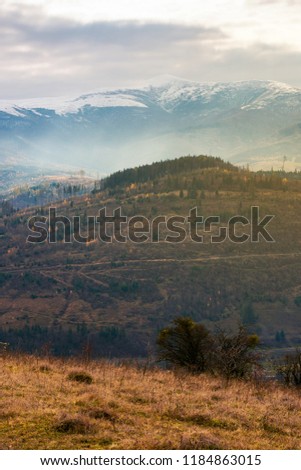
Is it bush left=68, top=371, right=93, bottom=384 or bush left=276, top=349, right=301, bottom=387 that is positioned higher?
bush left=68, top=371, right=93, bottom=384

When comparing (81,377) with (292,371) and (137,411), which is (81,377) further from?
(292,371)

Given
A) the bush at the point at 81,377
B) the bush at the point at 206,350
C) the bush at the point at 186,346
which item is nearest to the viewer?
the bush at the point at 81,377

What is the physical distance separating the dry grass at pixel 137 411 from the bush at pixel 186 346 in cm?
558

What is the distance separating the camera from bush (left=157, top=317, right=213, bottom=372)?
103 ft

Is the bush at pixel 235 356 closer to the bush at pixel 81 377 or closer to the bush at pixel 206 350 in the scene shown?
the bush at pixel 206 350

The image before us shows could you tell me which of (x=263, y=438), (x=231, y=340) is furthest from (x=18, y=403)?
(x=231, y=340)

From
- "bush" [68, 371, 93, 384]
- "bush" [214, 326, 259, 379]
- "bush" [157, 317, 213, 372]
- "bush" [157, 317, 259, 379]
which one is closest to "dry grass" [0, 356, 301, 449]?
"bush" [68, 371, 93, 384]

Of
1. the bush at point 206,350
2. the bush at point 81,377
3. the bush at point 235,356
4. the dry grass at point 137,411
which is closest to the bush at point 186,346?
the bush at point 206,350

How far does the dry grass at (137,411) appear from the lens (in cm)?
1552

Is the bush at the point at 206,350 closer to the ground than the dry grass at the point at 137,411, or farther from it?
closer to the ground

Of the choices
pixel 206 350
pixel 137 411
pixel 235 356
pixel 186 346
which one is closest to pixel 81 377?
pixel 137 411

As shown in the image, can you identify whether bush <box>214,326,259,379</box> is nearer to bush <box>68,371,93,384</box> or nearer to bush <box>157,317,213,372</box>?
bush <box>157,317,213,372</box>

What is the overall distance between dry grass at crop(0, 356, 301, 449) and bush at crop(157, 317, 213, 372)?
220 inches

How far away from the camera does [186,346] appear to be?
106ft
